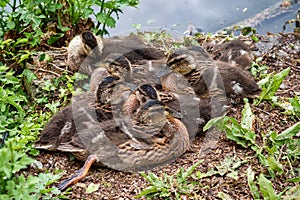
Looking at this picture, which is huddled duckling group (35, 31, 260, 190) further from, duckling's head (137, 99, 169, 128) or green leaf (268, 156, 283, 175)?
green leaf (268, 156, 283, 175)

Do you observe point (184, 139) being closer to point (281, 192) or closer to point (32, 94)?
point (281, 192)

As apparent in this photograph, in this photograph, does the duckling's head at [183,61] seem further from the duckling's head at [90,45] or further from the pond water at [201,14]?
the pond water at [201,14]

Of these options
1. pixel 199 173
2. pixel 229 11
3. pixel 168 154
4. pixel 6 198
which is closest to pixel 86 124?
pixel 168 154

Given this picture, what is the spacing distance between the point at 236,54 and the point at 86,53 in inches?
38.7

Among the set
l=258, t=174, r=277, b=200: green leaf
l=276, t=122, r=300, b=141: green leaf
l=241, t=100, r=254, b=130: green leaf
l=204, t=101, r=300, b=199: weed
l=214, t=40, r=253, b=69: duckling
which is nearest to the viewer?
l=258, t=174, r=277, b=200: green leaf

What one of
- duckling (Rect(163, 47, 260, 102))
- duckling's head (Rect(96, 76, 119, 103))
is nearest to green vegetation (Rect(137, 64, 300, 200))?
duckling (Rect(163, 47, 260, 102))

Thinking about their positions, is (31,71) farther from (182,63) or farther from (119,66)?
(182,63)

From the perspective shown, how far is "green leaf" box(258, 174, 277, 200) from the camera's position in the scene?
1.77 m

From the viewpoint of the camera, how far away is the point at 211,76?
246cm

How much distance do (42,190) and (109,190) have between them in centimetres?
38

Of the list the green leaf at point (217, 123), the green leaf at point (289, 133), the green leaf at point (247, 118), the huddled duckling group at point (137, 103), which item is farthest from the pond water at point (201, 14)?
the green leaf at point (289, 133)

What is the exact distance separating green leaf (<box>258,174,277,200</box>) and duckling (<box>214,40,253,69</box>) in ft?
3.68

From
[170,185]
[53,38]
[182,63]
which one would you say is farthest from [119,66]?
[170,185]

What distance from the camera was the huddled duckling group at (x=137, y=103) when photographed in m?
2.03
